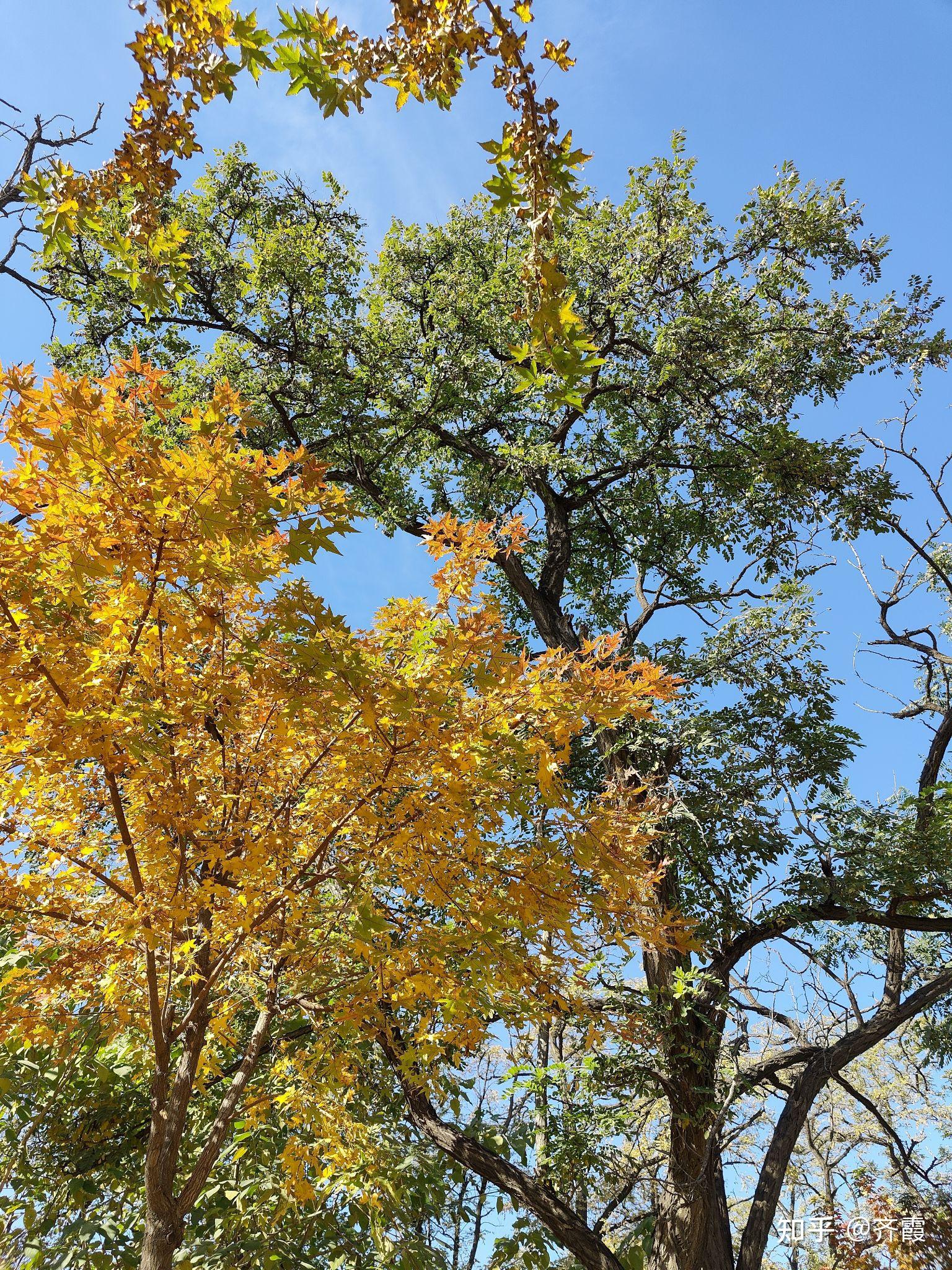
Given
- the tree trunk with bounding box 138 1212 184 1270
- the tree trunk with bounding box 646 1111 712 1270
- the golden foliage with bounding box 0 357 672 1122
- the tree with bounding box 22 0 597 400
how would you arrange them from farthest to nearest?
the tree trunk with bounding box 646 1111 712 1270, the tree trunk with bounding box 138 1212 184 1270, the golden foliage with bounding box 0 357 672 1122, the tree with bounding box 22 0 597 400

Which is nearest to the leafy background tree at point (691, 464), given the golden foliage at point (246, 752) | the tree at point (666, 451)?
the tree at point (666, 451)

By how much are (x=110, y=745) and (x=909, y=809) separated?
560 cm

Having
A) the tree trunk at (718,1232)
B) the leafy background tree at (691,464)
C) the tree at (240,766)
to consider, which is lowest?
the tree trunk at (718,1232)

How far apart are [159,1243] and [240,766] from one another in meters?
1.48

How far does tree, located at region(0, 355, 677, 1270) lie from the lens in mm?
2119

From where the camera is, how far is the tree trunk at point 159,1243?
8.27 ft

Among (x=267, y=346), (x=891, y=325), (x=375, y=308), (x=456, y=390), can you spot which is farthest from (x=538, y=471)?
(x=891, y=325)

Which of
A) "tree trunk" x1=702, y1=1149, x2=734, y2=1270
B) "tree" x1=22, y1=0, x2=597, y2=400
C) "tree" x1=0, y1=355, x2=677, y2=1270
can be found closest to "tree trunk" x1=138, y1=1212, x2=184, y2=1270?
"tree" x1=0, y1=355, x2=677, y2=1270

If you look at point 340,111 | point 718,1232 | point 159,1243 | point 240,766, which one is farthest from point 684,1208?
point 340,111

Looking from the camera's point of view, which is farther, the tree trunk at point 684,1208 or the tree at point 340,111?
the tree trunk at point 684,1208

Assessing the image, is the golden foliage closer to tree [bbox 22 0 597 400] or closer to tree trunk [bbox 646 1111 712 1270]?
tree [bbox 22 0 597 400]

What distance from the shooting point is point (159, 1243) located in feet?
8.32

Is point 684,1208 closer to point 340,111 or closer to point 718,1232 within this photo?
point 718,1232

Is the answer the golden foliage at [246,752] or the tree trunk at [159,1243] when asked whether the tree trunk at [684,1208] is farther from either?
the tree trunk at [159,1243]
